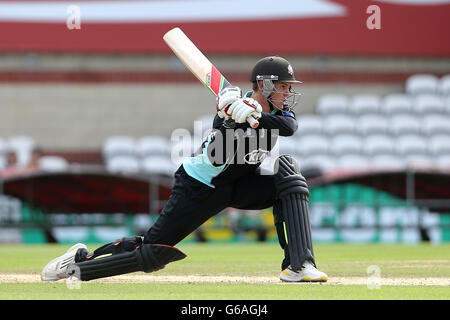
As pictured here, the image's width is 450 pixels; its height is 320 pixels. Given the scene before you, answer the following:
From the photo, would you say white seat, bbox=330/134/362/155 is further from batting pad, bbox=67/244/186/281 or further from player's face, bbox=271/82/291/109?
batting pad, bbox=67/244/186/281

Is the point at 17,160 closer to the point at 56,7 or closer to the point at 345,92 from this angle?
the point at 56,7

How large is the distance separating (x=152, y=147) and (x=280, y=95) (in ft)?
37.6

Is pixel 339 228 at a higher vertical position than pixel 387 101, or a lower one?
lower

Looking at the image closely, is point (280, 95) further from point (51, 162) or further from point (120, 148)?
point (51, 162)

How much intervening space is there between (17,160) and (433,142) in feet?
26.3

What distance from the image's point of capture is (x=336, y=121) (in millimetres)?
18438

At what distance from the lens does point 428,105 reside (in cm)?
1902

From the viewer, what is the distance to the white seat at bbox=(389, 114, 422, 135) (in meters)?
18.4

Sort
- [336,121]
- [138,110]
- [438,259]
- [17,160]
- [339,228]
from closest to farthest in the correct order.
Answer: [438,259]
[339,228]
[17,160]
[336,121]
[138,110]

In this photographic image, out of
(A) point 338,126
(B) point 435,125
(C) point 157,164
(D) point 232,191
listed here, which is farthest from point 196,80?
(D) point 232,191

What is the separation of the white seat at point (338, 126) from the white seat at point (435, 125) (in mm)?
1444

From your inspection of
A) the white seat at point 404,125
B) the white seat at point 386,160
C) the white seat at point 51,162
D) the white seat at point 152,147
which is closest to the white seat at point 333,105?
the white seat at point 404,125
